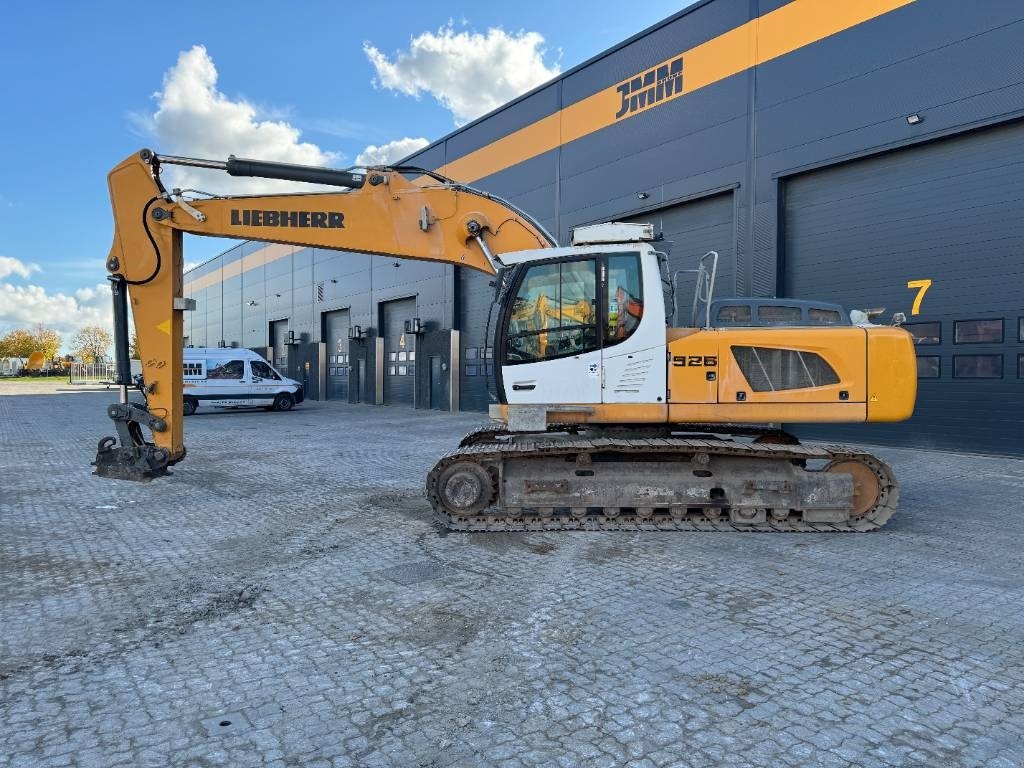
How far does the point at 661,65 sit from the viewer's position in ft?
51.4

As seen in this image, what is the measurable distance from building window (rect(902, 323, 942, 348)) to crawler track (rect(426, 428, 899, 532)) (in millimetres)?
6949

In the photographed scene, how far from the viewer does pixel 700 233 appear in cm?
1508

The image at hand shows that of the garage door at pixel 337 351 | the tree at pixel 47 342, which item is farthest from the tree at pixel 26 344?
the garage door at pixel 337 351

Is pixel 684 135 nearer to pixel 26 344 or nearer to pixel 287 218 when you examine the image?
pixel 287 218

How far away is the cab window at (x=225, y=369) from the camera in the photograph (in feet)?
73.1

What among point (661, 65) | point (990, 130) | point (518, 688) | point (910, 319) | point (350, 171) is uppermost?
point (661, 65)

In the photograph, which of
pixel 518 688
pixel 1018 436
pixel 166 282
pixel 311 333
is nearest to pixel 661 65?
pixel 1018 436

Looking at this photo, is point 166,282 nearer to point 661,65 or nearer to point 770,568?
point 770,568

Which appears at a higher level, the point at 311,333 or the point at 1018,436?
the point at 311,333

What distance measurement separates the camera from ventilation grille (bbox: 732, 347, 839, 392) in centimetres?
617

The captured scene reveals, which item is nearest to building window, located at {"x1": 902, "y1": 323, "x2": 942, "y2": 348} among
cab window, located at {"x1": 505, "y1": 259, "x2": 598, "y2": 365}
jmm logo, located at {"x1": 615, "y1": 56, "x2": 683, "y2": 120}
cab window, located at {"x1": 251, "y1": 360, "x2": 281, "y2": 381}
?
jmm logo, located at {"x1": 615, "y1": 56, "x2": 683, "y2": 120}

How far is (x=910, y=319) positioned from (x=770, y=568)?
9.05 meters

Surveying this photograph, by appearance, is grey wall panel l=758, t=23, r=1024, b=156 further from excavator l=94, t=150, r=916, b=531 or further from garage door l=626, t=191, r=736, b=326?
excavator l=94, t=150, r=916, b=531

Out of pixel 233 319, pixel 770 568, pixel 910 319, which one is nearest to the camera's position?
pixel 770 568
